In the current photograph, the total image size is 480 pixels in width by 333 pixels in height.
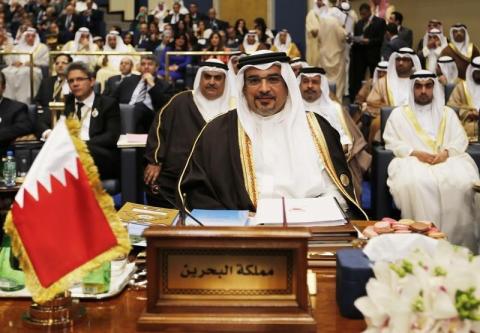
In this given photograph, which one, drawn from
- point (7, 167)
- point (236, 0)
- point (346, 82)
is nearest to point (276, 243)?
point (7, 167)

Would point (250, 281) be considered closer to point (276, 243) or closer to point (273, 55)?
point (276, 243)

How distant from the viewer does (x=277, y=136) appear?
13.4ft

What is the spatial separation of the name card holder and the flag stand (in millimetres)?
213

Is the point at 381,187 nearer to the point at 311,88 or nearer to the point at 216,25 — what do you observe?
the point at 311,88

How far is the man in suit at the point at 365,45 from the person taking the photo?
1451 centimetres

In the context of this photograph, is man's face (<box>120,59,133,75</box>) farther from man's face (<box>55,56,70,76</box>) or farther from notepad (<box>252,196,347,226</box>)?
notepad (<box>252,196,347,226</box>)

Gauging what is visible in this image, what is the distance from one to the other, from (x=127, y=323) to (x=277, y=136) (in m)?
1.97

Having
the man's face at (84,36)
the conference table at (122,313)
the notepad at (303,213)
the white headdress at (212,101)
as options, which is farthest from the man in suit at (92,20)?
the conference table at (122,313)

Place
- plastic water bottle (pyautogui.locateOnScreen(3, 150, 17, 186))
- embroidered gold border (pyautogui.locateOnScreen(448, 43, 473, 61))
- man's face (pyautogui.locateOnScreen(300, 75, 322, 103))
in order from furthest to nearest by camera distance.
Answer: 1. embroidered gold border (pyautogui.locateOnScreen(448, 43, 473, 61))
2. man's face (pyautogui.locateOnScreen(300, 75, 322, 103))
3. plastic water bottle (pyautogui.locateOnScreen(3, 150, 17, 186))

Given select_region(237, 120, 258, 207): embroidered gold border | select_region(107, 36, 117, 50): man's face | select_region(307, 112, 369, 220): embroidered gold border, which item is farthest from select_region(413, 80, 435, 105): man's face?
select_region(107, 36, 117, 50): man's face

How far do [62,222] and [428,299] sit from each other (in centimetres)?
99

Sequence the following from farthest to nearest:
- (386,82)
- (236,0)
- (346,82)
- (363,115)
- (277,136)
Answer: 1. (236,0)
2. (346,82)
3. (386,82)
4. (363,115)
5. (277,136)

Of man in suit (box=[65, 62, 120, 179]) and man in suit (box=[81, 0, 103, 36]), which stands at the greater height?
man in suit (box=[81, 0, 103, 36])

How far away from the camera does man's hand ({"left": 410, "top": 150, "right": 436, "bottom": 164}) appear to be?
6.57 metres
